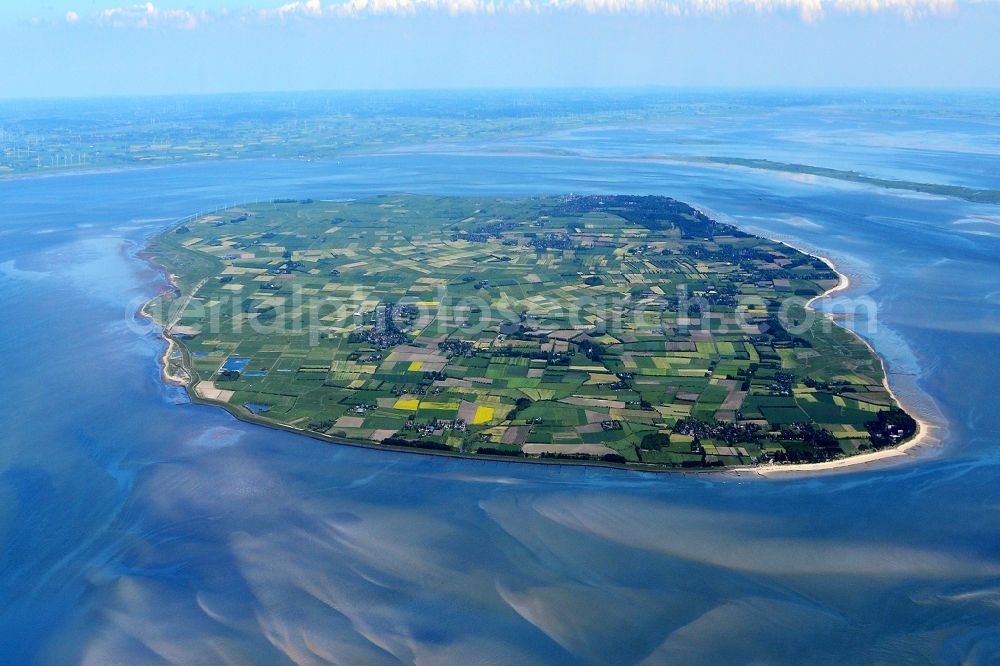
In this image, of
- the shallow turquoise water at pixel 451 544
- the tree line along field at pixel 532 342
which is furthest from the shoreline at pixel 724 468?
the shallow turquoise water at pixel 451 544

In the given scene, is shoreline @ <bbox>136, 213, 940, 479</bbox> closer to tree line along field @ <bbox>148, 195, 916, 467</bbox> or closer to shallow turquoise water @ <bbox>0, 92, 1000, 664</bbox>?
tree line along field @ <bbox>148, 195, 916, 467</bbox>

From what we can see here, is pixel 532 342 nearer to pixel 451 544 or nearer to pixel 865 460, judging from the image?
pixel 865 460

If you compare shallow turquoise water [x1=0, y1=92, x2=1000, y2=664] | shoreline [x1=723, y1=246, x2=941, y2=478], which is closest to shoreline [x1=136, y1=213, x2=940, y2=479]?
shoreline [x1=723, y1=246, x2=941, y2=478]

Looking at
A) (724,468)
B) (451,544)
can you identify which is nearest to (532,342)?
(724,468)

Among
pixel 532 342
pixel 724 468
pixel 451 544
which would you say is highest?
pixel 532 342

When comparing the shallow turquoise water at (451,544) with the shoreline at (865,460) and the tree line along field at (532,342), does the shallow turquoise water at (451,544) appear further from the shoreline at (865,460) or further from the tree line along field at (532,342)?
the tree line along field at (532,342)

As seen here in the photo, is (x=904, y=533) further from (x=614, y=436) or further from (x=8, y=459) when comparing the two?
(x=8, y=459)
